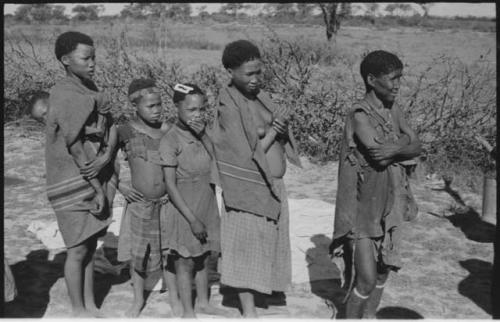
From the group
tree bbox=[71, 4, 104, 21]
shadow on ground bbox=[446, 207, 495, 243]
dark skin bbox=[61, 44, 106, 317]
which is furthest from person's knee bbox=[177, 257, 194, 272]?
tree bbox=[71, 4, 104, 21]

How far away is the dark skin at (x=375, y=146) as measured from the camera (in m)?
3.27

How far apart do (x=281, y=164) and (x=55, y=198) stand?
1340 millimetres

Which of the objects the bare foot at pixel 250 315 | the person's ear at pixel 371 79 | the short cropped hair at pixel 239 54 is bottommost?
the bare foot at pixel 250 315

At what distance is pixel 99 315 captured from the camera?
151 inches

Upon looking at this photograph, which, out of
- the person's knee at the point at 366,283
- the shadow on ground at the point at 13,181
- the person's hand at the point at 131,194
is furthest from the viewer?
the shadow on ground at the point at 13,181

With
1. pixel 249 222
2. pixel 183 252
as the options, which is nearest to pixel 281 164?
pixel 249 222

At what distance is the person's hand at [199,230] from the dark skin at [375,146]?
879 millimetres

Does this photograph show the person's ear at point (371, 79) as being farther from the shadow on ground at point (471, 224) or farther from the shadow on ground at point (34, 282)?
the shadow on ground at point (471, 224)

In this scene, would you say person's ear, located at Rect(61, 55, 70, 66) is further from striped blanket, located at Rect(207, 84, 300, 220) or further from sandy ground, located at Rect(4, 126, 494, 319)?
sandy ground, located at Rect(4, 126, 494, 319)

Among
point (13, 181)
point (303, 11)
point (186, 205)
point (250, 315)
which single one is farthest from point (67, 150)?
point (303, 11)

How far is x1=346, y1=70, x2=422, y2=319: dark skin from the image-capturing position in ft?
10.7

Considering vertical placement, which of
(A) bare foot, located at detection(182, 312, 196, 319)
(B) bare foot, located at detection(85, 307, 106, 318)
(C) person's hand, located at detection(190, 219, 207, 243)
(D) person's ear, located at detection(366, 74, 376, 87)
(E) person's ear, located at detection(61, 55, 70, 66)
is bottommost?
(B) bare foot, located at detection(85, 307, 106, 318)

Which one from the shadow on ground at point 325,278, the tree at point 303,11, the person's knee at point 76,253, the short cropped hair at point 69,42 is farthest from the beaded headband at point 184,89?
the tree at point 303,11

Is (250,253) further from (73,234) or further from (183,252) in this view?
(73,234)
